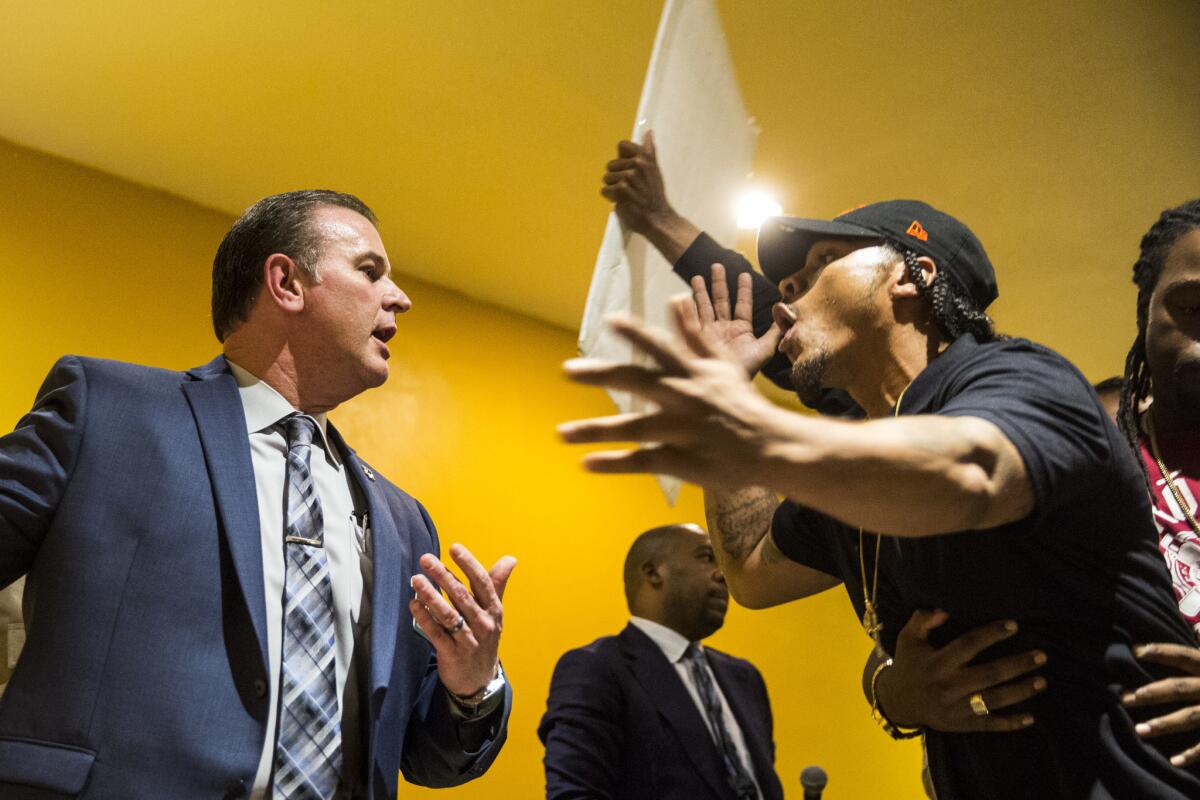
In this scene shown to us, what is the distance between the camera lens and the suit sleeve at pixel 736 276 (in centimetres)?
215

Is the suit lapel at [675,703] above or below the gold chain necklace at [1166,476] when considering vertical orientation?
below

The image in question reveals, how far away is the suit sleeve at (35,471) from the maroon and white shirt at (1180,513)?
1.73m

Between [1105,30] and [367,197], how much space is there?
272cm

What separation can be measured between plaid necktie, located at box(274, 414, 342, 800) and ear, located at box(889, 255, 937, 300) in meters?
1.10

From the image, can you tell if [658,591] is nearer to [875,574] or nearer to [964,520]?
[875,574]

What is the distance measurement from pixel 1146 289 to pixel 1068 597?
93cm

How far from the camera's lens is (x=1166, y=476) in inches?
73.2

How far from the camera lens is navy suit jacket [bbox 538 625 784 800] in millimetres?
3123

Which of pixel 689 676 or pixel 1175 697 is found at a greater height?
pixel 689 676


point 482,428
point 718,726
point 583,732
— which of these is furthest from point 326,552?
point 482,428

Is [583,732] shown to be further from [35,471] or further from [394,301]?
[35,471]

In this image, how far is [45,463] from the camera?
1563 mm

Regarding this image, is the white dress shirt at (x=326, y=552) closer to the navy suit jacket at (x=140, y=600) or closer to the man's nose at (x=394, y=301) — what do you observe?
the navy suit jacket at (x=140, y=600)

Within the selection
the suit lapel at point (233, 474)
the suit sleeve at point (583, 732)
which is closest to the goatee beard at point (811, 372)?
the suit lapel at point (233, 474)
